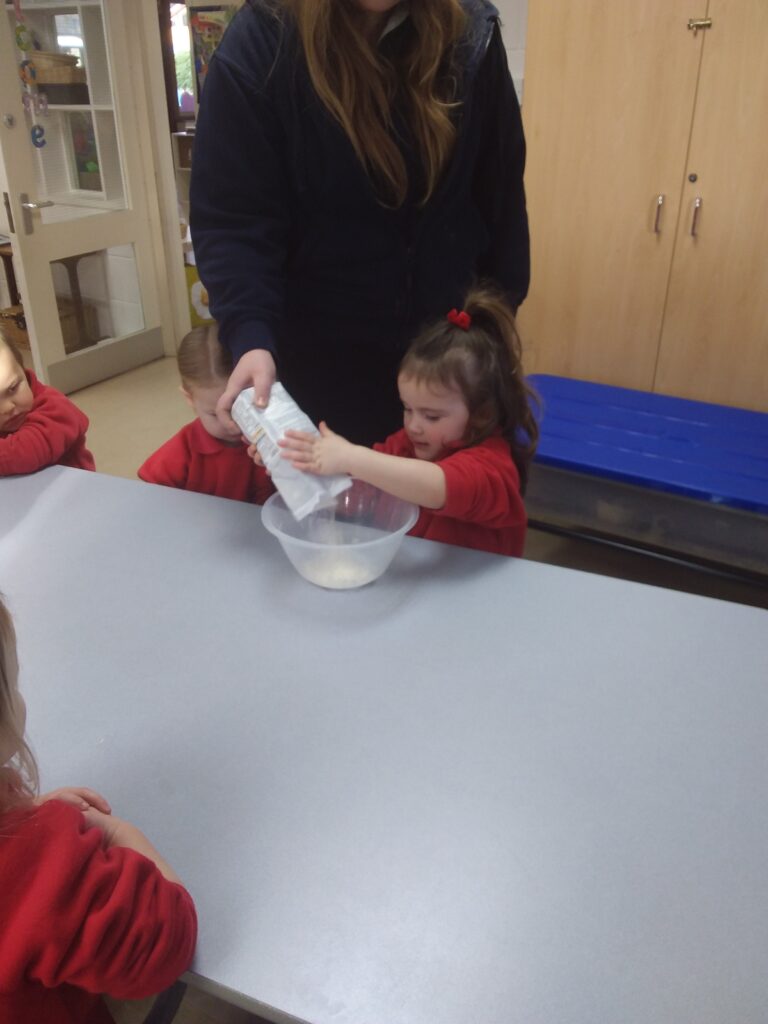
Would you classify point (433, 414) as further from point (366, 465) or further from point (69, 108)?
point (69, 108)

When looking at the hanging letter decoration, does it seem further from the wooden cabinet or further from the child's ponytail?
the child's ponytail

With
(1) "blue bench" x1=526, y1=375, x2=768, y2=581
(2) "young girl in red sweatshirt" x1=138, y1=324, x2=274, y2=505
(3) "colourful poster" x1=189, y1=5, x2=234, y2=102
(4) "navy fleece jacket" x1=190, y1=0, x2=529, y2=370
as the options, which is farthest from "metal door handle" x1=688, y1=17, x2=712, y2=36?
(3) "colourful poster" x1=189, y1=5, x2=234, y2=102

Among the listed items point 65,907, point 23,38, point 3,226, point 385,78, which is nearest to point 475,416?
point 385,78

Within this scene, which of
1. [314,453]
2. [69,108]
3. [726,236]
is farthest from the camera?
[69,108]

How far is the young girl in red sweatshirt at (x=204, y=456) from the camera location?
1.29m

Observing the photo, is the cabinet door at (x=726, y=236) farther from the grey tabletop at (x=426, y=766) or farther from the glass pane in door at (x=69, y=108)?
the glass pane in door at (x=69, y=108)

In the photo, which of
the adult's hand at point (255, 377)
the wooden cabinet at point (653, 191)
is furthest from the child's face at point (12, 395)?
the wooden cabinet at point (653, 191)

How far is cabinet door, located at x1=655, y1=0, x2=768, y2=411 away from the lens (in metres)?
2.28

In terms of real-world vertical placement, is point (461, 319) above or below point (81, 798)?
above

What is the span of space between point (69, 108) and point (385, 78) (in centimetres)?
298

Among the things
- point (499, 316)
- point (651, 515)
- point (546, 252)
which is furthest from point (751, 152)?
point (499, 316)

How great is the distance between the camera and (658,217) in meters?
2.55

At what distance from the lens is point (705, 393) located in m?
2.65

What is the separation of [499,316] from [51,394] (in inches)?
32.5
